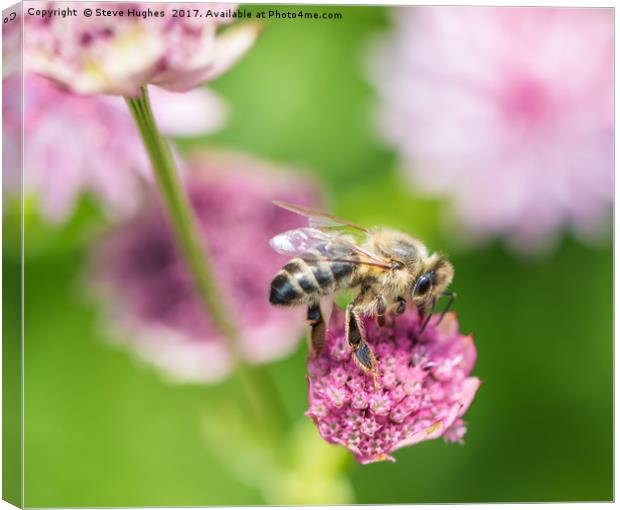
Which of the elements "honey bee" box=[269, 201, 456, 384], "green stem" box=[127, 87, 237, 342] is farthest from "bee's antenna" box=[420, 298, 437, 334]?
"green stem" box=[127, 87, 237, 342]

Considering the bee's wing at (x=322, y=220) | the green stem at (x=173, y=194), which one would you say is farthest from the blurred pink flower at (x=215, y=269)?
the bee's wing at (x=322, y=220)

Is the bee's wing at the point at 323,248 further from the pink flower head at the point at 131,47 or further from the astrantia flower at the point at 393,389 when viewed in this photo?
the pink flower head at the point at 131,47

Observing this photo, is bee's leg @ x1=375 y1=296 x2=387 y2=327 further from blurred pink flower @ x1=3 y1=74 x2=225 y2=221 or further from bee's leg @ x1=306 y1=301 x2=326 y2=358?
blurred pink flower @ x1=3 y1=74 x2=225 y2=221

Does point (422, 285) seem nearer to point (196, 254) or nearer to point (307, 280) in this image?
point (307, 280)

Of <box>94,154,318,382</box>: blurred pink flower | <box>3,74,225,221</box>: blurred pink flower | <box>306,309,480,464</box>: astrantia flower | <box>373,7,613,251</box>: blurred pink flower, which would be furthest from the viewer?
<box>373,7,613,251</box>: blurred pink flower

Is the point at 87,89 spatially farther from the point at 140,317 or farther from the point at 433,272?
the point at 140,317

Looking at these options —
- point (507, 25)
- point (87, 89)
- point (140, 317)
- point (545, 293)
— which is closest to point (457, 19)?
point (507, 25)
